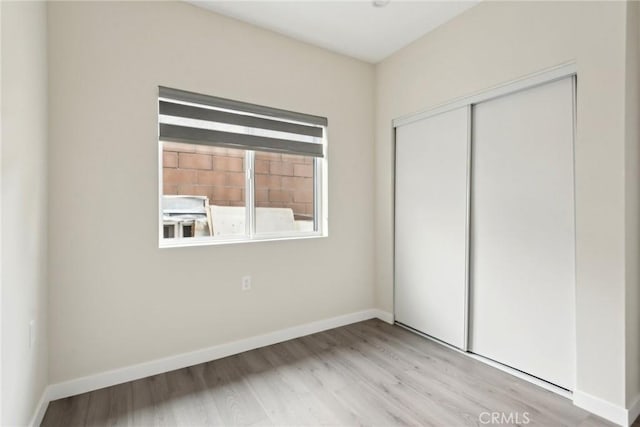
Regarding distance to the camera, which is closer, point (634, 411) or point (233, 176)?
point (634, 411)

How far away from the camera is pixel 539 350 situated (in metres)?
2.04

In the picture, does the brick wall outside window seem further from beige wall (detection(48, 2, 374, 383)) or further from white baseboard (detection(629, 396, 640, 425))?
white baseboard (detection(629, 396, 640, 425))

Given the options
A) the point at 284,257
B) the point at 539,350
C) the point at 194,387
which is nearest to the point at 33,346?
the point at 194,387

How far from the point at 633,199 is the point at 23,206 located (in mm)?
3055

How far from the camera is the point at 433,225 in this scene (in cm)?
273

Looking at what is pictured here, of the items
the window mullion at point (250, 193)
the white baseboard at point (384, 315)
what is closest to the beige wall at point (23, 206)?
the window mullion at point (250, 193)

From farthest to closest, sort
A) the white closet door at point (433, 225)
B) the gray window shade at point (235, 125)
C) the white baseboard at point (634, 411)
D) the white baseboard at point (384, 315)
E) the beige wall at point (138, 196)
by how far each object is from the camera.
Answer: the white baseboard at point (384, 315) → the white closet door at point (433, 225) → the gray window shade at point (235, 125) → the beige wall at point (138, 196) → the white baseboard at point (634, 411)

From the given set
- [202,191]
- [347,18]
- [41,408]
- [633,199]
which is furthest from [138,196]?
[633,199]

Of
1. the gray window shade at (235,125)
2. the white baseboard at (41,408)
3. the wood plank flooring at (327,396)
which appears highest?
the gray window shade at (235,125)

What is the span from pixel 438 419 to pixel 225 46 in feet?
9.32

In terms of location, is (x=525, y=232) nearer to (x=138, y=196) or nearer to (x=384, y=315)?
(x=384, y=315)

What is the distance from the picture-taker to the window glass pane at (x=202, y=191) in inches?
92.0

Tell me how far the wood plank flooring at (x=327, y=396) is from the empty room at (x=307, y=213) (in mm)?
16

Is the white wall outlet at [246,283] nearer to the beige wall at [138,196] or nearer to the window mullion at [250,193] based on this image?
the beige wall at [138,196]
